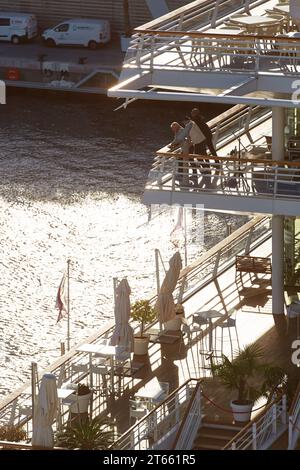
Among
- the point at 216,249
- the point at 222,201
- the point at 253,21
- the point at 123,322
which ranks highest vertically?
the point at 253,21

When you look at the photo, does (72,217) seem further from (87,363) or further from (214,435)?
(214,435)

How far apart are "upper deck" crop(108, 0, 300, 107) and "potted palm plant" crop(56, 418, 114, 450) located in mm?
6942

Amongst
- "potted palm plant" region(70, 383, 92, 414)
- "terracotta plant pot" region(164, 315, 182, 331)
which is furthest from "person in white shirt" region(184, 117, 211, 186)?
"potted palm plant" region(70, 383, 92, 414)

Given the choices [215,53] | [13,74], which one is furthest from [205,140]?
[13,74]

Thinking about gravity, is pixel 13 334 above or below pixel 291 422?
below

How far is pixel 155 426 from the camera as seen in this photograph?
3659cm

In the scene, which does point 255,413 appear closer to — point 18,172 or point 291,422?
point 291,422

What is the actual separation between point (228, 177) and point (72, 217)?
883 inches

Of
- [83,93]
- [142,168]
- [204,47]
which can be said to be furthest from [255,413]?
[83,93]

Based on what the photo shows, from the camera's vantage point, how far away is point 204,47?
128 ft

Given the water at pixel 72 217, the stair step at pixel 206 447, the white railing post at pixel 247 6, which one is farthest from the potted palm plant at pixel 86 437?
the white railing post at pixel 247 6

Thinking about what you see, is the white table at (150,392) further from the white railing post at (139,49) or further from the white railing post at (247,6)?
the white railing post at (247,6)

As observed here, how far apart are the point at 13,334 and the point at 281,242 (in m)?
10.3

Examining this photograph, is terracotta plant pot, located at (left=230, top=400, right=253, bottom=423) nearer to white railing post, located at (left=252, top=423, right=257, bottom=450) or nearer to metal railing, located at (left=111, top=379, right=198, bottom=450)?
metal railing, located at (left=111, top=379, right=198, bottom=450)
